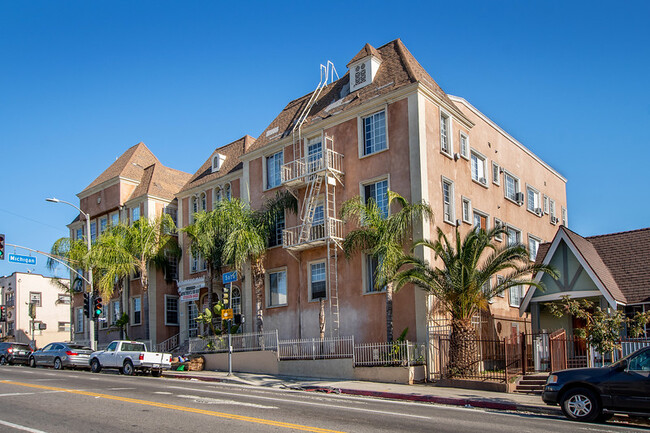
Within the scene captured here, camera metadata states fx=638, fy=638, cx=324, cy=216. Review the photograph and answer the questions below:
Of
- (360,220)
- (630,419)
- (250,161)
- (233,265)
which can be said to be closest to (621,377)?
(630,419)

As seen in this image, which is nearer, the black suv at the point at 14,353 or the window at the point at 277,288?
the window at the point at 277,288

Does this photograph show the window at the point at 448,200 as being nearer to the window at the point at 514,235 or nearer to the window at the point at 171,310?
the window at the point at 514,235

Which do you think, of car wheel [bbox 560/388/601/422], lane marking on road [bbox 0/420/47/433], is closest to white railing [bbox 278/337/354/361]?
car wheel [bbox 560/388/601/422]

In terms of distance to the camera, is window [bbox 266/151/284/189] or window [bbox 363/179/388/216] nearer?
window [bbox 363/179/388/216]

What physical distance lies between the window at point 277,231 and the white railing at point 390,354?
8.17 m

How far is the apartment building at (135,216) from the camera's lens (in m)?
37.3

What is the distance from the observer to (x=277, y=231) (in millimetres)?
30641

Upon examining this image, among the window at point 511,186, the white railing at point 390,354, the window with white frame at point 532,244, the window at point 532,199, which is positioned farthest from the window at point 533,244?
the white railing at point 390,354

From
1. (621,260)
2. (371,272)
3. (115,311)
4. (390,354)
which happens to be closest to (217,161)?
(115,311)

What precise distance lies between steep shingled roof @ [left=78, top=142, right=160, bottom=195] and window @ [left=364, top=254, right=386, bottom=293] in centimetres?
2080

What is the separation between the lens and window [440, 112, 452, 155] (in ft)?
89.6

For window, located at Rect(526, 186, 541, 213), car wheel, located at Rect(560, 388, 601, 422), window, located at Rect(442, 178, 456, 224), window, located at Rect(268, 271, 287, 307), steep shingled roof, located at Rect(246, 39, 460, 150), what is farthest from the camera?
window, located at Rect(526, 186, 541, 213)

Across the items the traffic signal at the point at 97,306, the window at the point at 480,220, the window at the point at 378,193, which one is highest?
Answer: the window at the point at 378,193

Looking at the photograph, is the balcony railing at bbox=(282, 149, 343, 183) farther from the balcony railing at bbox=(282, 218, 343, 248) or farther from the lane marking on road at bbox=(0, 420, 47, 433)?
the lane marking on road at bbox=(0, 420, 47, 433)
